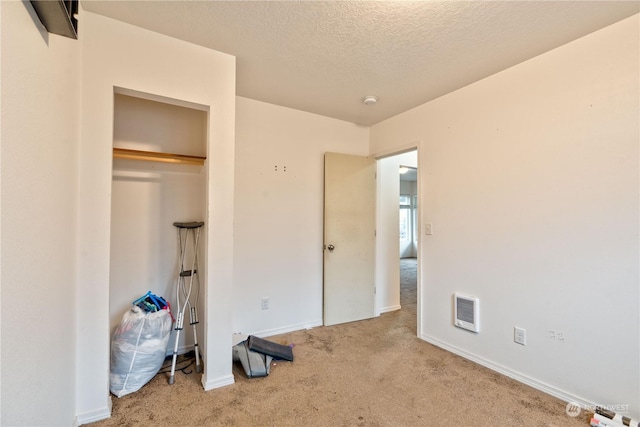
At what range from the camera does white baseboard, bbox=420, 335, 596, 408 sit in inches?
78.3

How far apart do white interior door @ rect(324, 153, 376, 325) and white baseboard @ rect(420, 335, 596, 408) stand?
1023 millimetres

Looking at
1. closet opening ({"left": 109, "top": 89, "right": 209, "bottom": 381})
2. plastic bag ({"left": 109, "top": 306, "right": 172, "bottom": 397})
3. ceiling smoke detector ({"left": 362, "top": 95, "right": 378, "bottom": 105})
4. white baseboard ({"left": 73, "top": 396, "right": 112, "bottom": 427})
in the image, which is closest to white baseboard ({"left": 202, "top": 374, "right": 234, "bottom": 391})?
closet opening ({"left": 109, "top": 89, "right": 209, "bottom": 381})

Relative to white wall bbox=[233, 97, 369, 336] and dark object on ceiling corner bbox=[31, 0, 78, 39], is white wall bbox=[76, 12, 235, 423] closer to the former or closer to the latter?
dark object on ceiling corner bbox=[31, 0, 78, 39]

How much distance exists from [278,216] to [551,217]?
7.99 feet

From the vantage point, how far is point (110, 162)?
5.99ft

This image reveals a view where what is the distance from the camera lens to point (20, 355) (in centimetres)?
105

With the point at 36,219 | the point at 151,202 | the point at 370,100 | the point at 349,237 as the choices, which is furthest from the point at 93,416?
the point at 370,100

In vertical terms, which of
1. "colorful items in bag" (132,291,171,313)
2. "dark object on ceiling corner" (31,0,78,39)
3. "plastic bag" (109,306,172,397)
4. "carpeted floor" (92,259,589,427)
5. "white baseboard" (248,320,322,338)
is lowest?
"carpeted floor" (92,259,589,427)

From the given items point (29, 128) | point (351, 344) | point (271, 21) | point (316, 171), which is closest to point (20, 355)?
point (29, 128)

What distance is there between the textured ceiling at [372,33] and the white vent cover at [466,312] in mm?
2006

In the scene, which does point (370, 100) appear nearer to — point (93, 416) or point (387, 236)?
point (387, 236)

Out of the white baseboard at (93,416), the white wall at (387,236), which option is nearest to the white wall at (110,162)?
the white baseboard at (93,416)

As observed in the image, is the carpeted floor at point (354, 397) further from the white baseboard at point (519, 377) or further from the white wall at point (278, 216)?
the white wall at point (278, 216)

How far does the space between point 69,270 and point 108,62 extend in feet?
4.27
